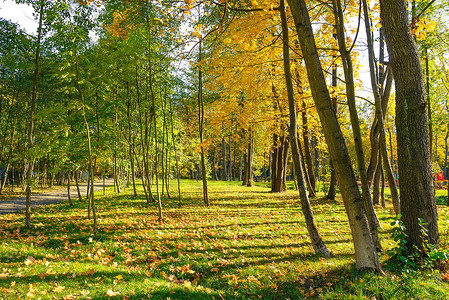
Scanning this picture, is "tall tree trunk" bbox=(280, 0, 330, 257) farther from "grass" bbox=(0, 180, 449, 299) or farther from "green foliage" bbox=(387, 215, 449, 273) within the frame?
"green foliage" bbox=(387, 215, 449, 273)

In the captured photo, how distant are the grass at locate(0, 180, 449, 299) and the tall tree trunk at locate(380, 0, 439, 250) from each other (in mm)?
821

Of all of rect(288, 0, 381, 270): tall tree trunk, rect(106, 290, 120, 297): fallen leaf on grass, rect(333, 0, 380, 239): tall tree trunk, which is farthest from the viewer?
rect(333, 0, 380, 239): tall tree trunk

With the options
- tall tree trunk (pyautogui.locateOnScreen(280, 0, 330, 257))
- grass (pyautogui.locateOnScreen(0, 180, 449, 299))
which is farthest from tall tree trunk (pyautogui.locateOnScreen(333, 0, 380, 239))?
grass (pyautogui.locateOnScreen(0, 180, 449, 299))

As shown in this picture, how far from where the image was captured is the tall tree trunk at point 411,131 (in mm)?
3844

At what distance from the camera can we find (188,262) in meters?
4.64

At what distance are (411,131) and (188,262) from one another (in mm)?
4603

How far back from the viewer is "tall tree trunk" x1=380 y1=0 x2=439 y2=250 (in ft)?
12.6

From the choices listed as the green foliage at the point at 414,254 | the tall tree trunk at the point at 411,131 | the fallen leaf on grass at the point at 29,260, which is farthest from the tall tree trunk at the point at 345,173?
the fallen leaf on grass at the point at 29,260

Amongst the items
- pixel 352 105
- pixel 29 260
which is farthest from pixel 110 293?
pixel 352 105

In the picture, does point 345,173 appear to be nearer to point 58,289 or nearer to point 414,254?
point 414,254

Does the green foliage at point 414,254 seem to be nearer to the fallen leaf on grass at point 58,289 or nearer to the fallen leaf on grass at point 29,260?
the fallen leaf on grass at point 58,289

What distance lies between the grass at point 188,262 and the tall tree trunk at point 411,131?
82cm

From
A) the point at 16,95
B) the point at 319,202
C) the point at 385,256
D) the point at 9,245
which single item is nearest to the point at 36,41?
the point at 9,245

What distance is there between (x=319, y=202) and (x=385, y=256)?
7794 millimetres
